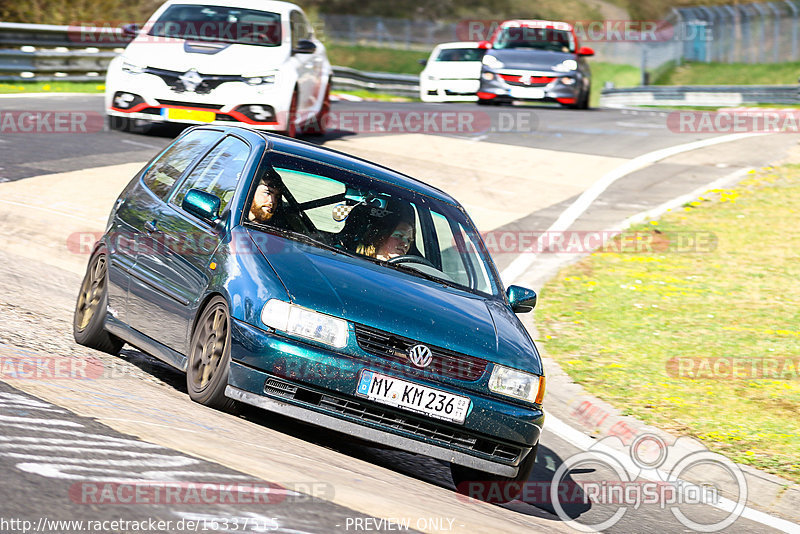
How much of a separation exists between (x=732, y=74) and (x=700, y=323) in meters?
37.8

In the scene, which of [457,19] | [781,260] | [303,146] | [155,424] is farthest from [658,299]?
[457,19]

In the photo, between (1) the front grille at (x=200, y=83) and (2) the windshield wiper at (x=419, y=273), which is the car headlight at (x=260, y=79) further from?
(2) the windshield wiper at (x=419, y=273)

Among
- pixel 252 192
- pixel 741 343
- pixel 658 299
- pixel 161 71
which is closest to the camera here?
pixel 252 192

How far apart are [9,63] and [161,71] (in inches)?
343

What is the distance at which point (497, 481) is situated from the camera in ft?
21.0

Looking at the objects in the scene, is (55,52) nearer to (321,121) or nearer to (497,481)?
(321,121)

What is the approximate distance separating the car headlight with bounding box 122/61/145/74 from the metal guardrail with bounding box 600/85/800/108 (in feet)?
69.4

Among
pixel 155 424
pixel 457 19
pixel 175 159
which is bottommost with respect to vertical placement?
pixel 457 19

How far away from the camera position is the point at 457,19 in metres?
82.4

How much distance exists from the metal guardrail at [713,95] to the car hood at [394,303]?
27526mm

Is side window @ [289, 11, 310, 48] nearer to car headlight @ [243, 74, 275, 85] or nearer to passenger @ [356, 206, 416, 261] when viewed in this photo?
car headlight @ [243, 74, 275, 85]

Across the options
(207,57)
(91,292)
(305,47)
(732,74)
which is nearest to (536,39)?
(305,47)

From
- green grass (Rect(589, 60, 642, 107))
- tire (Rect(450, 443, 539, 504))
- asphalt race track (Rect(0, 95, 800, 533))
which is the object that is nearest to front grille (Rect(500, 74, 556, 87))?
asphalt race track (Rect(0, 95, 800, 533))

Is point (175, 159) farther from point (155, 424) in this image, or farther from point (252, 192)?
point (155, 424)
